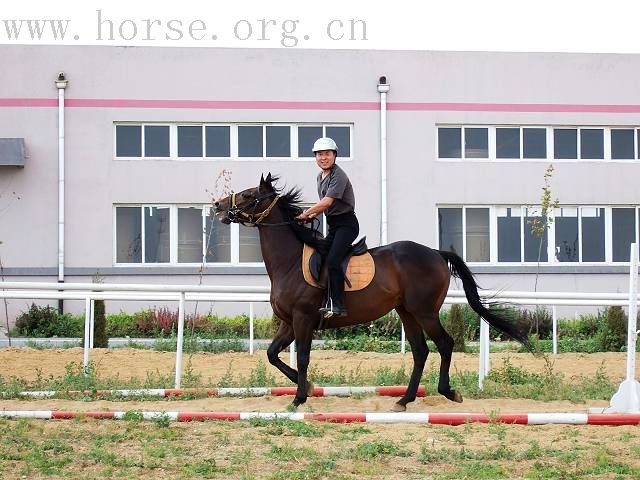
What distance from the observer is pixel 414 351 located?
10820 millimetres

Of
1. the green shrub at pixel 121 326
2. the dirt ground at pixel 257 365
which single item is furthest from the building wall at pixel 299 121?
the dirt ground at pixel 257 365

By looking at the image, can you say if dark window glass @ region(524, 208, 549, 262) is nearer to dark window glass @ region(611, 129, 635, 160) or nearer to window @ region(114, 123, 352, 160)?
dark window glass @ region(611, 129, 635, 160)

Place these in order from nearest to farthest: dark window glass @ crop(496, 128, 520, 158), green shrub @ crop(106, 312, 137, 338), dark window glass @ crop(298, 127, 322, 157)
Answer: green shrub @ crop(106, 312, 137, 338) → dark window glass @ crop(298, 127, 322, 157) → dark window glass @ crop(496, 128, 520, 158)

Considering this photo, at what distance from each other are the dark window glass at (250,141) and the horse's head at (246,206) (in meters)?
14.3

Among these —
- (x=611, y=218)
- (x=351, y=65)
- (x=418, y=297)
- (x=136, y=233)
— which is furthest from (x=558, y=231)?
(x=418, y=297)

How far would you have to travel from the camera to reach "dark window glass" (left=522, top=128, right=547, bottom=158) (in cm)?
2561

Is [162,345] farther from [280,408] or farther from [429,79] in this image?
[429,79]

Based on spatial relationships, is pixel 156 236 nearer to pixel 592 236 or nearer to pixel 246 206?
pixel 592 236

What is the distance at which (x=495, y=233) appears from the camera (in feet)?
83.3

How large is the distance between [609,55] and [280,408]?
61.1 feet

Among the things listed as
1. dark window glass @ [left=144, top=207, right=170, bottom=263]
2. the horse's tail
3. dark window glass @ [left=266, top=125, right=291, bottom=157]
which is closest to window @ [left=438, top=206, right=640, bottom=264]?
dark window glass @ [left=266, top=125, right=291, bottom=157]

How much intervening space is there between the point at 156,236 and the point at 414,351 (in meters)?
14.9

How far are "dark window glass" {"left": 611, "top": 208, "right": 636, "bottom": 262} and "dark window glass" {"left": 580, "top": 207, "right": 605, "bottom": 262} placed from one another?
13.3 inches

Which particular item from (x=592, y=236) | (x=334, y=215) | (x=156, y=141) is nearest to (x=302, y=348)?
(x=334, y=215)
